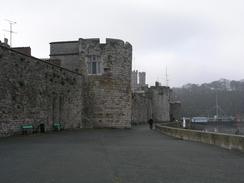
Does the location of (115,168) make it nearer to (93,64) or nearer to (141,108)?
(93,64)

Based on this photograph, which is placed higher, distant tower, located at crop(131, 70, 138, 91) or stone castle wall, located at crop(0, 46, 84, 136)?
distant tower, located at crop(131, 70, 138, 91)

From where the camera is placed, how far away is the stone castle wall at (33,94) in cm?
1969

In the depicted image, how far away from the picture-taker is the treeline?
125938 millimetres

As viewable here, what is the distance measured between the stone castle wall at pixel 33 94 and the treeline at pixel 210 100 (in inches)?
3755

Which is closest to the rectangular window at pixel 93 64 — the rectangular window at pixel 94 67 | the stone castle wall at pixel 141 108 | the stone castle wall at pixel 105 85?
the rectangular window at pixel 94 67

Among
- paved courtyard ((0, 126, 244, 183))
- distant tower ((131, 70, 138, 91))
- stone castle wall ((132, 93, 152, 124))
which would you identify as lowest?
A: paved courtyard ((0, 126, 244, 183))

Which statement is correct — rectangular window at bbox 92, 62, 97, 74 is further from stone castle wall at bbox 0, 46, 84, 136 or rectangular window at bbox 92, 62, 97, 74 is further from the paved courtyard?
the paved courtyard

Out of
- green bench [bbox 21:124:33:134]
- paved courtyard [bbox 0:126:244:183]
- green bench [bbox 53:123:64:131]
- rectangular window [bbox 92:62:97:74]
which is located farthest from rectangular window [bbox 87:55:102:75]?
paved courtyard [bbox 0:126:244:183]

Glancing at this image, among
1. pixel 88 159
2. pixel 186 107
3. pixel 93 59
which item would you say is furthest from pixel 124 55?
pixel 186 107

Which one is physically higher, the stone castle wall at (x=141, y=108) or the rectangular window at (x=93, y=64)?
the rectangular window at (x=93, y=64)

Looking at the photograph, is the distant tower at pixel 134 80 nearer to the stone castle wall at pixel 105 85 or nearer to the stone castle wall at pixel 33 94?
the stone castle wall at pixel 105 85

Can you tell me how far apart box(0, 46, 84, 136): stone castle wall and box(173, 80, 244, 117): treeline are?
9538 centimetres

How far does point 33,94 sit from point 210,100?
114857 millimetres

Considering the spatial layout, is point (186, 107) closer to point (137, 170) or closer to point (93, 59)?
point (93, 59)
